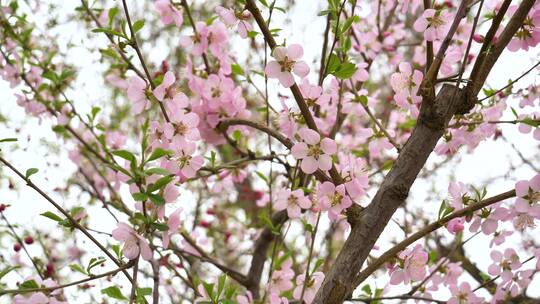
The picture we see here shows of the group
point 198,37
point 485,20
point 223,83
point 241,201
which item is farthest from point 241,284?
point 241,201

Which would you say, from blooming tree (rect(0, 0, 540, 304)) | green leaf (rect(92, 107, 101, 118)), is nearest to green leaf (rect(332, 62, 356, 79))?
blooming tree (rect(0, 0, 540, 304))

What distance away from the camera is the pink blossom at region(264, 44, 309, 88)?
4.82 ft

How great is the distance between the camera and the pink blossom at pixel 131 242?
1.35 metres

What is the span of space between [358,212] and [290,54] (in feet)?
1.45

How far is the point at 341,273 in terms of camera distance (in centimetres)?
140

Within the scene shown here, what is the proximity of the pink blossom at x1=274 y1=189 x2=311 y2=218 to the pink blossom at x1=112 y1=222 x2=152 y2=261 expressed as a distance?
1.72 ft

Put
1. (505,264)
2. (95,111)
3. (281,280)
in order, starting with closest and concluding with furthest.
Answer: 1. (505,264)
2. (281,280)
3. (95,111)

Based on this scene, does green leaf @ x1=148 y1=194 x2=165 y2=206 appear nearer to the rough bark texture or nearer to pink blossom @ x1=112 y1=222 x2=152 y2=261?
pink blossom @ x1=112 y1=222 x2=152 y2=261

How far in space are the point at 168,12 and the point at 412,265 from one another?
1151mm

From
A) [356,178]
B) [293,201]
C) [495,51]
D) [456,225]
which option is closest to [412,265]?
[456,225]

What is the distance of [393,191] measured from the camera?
1.41m

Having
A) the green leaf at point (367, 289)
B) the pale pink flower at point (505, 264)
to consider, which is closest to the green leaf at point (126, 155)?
the green leaf at point (367, 289)

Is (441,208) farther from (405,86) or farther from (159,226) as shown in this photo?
(159,226)

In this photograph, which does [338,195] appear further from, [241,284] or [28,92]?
[28,92]
